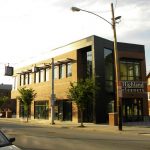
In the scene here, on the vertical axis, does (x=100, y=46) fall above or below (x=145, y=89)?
above

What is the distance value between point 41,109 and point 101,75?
45.9 ft

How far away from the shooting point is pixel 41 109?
4978 centimetres

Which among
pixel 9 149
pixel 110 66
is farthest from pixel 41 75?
pixel 9 149

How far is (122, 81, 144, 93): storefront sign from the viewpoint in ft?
128

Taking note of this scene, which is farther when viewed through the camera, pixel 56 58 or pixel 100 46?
pixel 56 58

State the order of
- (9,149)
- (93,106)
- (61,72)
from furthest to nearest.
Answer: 1. (61,72)
2. (93,106)
3. (9,149)

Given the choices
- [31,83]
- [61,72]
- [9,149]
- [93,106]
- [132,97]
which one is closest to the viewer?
[9,149]

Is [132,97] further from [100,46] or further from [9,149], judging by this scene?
[9,149]

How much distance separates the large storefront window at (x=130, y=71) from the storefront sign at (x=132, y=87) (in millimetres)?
1565

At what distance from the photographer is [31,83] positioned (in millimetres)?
53562

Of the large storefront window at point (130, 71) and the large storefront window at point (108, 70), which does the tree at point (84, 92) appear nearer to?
the large storefront window at point (108, 70)

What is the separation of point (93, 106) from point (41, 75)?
A: 48.0 feet

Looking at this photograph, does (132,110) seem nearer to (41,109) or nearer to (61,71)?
(61,71)

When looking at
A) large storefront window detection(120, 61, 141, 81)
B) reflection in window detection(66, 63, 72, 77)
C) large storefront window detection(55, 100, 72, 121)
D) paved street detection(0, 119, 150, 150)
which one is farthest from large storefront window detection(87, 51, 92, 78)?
paved street detection(0, 119, 150, 150)
